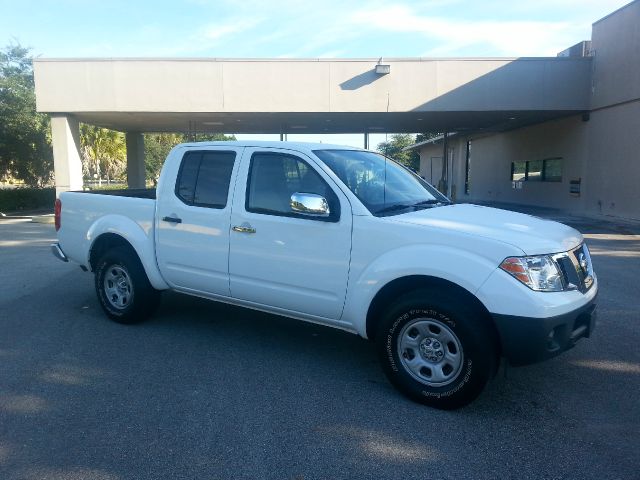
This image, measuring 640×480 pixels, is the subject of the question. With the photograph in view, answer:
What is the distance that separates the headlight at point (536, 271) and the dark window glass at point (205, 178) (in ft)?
8.81

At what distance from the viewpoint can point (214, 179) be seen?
5148 mm

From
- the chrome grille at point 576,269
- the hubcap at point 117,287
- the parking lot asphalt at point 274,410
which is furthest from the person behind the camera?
the hubcap at point 117,287

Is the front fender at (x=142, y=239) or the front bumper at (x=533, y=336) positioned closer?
the front bumper at (x=533, y=336)

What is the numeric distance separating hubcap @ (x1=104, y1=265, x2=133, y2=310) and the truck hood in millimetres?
3258

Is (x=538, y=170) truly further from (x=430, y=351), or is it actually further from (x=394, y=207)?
(x=430, y=351)

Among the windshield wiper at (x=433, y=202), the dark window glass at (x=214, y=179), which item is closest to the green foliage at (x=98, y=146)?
the dark window glass at (x=214, y=179)

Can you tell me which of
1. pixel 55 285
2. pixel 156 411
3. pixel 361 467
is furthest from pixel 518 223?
pixel 55 285

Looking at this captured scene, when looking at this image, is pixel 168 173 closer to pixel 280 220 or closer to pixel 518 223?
pixel 280 220

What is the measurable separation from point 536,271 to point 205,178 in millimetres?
3206

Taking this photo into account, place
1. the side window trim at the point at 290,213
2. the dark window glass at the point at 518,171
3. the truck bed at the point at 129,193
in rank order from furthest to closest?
the dark window glass at the point at 518,171, the truck bed at the point at 129,193, the side window trim at the point at 290,213

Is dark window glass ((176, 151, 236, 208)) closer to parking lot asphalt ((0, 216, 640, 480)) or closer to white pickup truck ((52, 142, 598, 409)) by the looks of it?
white pickup truck ((52, 142, 598, 409))

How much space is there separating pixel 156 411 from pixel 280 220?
1.80m

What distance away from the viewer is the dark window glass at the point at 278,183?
4.51 meters

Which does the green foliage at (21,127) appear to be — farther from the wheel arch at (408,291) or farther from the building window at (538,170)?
the wheel arch at (408,291)
